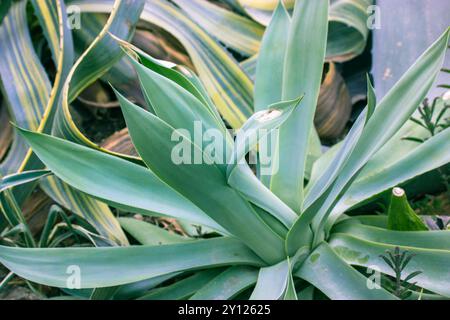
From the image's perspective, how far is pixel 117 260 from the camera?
846 millimetres

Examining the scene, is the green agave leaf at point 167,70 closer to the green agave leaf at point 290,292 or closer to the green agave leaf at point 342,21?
the green agave leaf at point 290,292

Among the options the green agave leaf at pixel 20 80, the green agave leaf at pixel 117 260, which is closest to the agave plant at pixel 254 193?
the green agave leaf at pixel 117 260

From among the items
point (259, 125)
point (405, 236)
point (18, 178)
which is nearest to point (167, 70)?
point (259, 125)

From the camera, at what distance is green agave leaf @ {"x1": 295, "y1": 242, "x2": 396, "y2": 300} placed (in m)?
0.75

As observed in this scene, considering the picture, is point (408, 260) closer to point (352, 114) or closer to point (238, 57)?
point (352, 114)

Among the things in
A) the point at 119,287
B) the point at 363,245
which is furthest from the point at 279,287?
the point at 119,287

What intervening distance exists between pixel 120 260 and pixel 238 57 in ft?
2.12

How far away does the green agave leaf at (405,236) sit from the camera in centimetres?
81

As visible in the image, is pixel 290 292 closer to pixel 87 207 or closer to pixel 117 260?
pixel 117 260

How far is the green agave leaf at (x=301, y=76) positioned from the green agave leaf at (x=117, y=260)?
0.12 metres

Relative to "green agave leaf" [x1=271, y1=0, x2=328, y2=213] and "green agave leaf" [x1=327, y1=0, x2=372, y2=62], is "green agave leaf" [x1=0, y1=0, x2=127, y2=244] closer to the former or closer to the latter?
"green agave leaf" [x1=271, y1=0, x2=328, y2=213]

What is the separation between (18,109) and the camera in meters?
1.15

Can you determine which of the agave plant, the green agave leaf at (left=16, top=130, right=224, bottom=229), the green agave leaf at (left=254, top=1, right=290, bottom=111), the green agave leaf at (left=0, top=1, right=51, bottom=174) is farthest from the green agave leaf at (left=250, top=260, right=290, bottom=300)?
the green agave leaf at (left=0, top=1, right=51, bottom=174)

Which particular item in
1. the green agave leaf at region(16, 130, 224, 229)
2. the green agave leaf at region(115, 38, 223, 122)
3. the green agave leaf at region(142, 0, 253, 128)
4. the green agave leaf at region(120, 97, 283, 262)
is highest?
the green agave leaf at region(142, 0, 253, 128)
